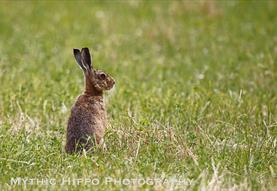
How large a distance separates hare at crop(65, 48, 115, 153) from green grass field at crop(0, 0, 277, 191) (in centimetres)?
15

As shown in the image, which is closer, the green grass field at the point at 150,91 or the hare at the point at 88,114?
the green grass field at the point at 150,91

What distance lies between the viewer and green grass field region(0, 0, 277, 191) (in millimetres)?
6668

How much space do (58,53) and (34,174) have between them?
18.4 feet

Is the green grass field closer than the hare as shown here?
Yes

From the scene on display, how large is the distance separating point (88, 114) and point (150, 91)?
2.56m

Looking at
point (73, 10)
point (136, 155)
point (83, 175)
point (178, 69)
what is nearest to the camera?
point (83, 175)

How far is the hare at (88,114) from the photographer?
723 centimetres

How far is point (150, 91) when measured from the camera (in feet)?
32.5

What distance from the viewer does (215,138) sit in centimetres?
763

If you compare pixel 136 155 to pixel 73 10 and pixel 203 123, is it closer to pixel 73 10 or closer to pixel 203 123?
pixel 203 123

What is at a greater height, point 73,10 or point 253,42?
point 73,10

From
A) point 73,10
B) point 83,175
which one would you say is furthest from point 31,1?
point 83,175

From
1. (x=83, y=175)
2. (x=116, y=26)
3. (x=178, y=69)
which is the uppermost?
(x=116, y=26)

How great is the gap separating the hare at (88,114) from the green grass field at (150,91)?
152 millimetres
